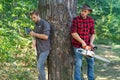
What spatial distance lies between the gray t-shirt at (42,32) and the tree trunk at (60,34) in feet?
0.32

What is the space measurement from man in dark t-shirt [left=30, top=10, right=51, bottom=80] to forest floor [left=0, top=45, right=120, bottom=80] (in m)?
0.47

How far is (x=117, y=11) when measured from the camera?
61.0 ft

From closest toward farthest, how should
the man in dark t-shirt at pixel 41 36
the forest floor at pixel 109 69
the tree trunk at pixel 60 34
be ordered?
the tree trunk at pixel 60 34, the man in dark t-shirt at pixel 41 36, the forest floor at pixel 109 69

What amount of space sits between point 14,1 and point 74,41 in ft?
5.38

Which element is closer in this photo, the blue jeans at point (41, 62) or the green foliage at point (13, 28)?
the green foliage at point (13, 28)

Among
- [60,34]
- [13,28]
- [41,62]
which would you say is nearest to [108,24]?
[41,62]

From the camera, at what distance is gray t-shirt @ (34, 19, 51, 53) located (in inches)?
211

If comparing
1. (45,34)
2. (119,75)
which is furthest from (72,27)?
(119,75)

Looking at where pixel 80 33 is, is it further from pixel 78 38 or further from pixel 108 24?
pixel 108 24

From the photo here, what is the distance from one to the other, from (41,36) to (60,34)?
43cm

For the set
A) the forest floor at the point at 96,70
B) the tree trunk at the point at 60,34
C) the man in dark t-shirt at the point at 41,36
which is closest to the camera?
the tree trunk at the point at 60,34

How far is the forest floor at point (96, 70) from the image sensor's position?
5547mm

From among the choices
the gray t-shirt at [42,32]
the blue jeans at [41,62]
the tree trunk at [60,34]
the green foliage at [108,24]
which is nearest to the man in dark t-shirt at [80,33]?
the tree trunk at [60,34]

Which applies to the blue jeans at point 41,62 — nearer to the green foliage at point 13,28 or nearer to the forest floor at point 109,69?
the green foliage at point 13,28
